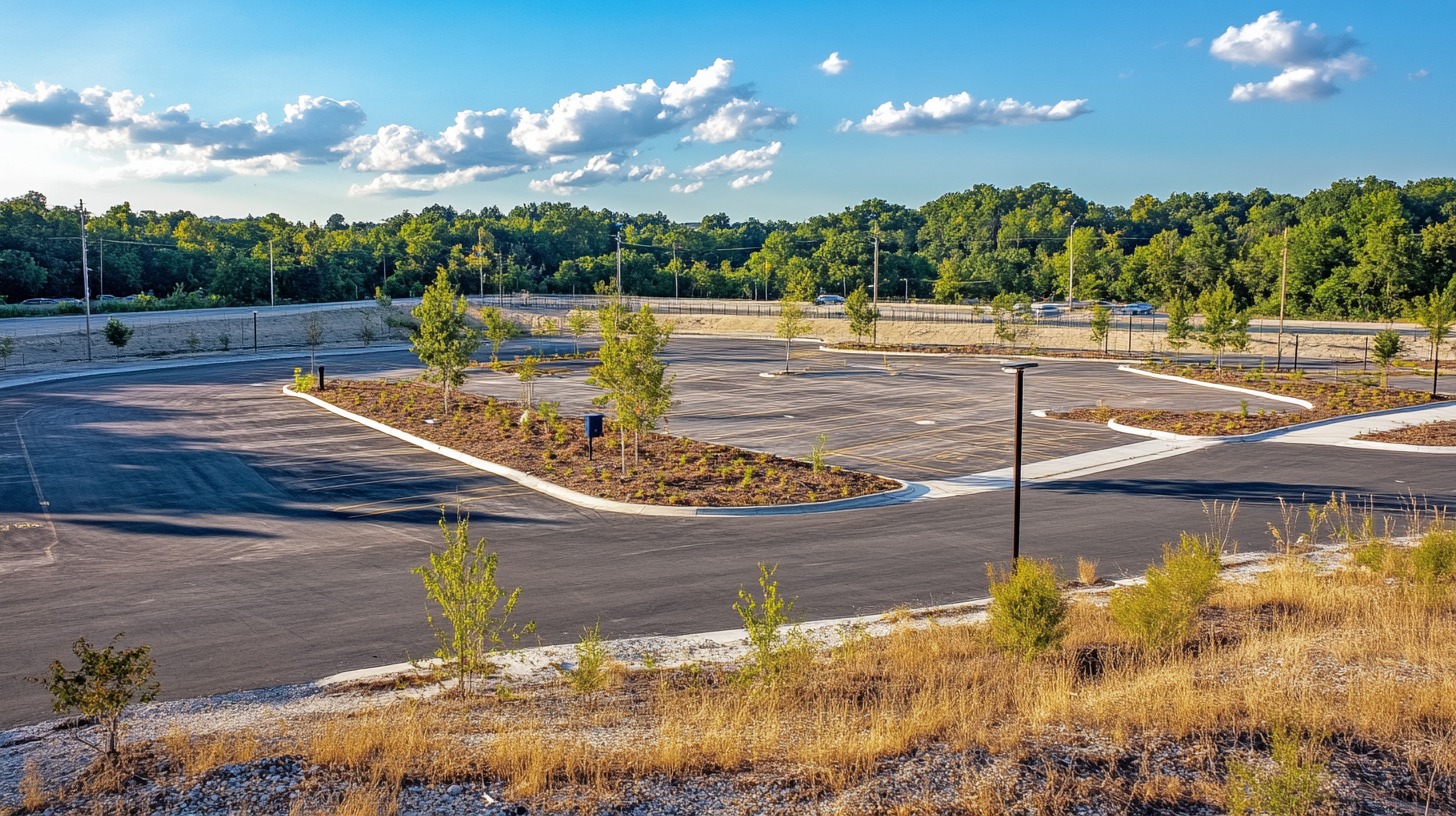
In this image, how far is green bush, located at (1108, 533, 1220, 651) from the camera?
11.3 metres

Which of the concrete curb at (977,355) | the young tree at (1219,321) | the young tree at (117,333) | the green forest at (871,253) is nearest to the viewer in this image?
the young tree at (1219,321)

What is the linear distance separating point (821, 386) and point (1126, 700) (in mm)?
33276

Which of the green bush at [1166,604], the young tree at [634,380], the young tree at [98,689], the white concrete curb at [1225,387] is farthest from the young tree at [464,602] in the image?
the white concrete curb at [1225,387]

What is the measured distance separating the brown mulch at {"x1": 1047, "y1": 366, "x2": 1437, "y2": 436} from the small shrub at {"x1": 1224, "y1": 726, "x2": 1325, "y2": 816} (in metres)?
23.0

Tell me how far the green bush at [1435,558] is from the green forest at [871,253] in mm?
50456

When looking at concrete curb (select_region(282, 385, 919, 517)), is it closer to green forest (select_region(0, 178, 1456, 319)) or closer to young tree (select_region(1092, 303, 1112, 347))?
young tree (select_region(1092, 303, 1112, 347))

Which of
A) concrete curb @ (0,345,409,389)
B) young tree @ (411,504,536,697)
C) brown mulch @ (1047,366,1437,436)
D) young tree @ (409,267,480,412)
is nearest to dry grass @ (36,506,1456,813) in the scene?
young tree @ (411,504,536,697)

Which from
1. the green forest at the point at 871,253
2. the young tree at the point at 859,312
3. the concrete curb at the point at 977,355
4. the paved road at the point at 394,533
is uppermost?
the green forest at the point at 871,253

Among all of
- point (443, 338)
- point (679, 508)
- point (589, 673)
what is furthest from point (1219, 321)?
point (589, 673)

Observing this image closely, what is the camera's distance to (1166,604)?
11312 mm

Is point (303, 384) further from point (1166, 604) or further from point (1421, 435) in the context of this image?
point (1421, 435)

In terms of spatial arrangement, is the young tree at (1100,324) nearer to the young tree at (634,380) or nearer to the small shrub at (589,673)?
the young tree at (634,380)

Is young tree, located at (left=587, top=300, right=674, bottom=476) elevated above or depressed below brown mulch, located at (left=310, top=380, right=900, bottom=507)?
above

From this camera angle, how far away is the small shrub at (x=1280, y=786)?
6.90 meters
